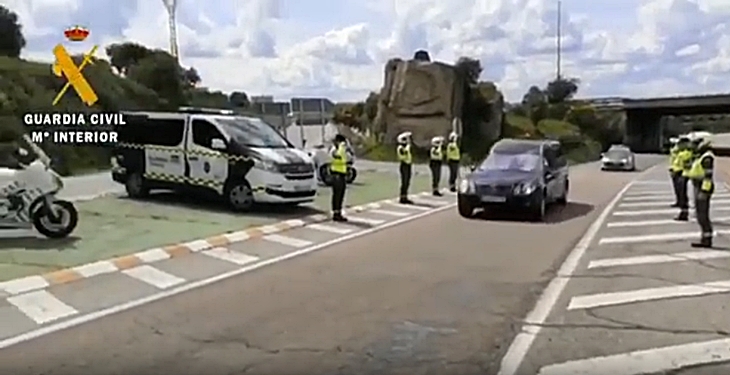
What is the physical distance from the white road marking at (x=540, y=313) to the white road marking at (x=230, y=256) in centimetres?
412

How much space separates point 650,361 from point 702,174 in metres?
8.36

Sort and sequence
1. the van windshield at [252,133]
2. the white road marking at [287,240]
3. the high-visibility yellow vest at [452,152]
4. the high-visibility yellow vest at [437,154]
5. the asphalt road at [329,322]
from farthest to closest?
1. the high-visibility yellow vest at [452,152]
2. the high-visibility yellow vest at [437,154]
3. the van windshield at [252,133]
4. the white road marking at [287,240]
5. the asphalt road at [329,322]

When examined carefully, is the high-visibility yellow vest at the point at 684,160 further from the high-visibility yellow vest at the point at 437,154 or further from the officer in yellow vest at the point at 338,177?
the high-visibility yellow vest at the point at 437,154

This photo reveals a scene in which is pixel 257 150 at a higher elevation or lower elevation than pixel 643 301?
higher

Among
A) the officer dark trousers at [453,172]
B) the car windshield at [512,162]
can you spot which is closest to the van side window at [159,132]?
the car windshield at [512,162]

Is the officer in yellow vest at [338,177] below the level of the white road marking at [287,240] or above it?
above

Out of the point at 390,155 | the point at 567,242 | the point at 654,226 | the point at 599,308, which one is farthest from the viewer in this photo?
the point at 390,155

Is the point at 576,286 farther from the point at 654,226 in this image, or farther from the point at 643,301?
the point at 654,226

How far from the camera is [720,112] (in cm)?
9075

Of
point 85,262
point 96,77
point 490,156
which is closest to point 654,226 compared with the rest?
point 490,156

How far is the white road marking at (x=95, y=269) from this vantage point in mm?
11729

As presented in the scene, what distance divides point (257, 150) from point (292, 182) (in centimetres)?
96

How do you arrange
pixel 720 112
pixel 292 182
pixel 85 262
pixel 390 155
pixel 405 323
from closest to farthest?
pixel 405 323, pixel 85 262, pixel 292 182, pixel 390 155, pixel 720 112

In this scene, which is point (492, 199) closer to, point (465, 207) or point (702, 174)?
point (465, 207)
